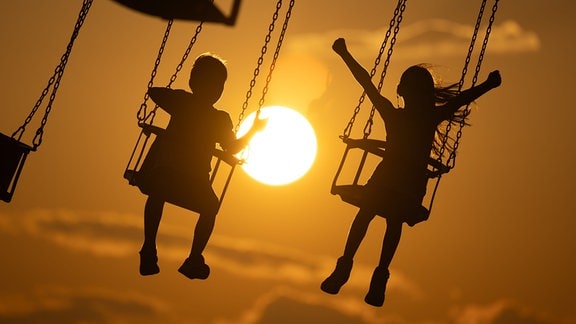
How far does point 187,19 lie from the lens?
358 inches

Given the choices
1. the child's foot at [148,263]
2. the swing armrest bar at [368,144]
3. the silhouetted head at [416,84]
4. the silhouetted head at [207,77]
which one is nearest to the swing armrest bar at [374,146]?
the swing armrest bar at [368,144]

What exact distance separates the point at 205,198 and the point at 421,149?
76.7 inches

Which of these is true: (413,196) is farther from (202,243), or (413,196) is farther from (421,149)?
(202,243)

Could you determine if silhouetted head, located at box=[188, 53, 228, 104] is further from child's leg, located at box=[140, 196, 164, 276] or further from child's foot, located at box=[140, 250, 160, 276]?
child's foot, located at box=[140, 250, 160, 276]

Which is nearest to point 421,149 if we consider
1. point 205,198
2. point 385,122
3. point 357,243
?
point 385,122

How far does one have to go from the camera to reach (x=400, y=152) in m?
9.65

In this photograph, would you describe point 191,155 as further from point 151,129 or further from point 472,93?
point 472,93

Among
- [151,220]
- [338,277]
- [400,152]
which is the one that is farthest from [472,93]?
[151,220]

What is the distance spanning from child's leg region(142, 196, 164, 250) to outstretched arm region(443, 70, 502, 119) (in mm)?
2703

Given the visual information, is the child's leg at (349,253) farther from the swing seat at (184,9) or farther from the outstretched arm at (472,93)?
the swing seat at (184,9)

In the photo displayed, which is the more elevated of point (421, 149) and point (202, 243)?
point (421, 149)

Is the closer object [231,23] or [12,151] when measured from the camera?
[231,23]

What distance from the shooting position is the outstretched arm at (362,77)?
9883 mm

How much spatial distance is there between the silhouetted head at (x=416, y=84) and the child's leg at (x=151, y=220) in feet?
7.88
